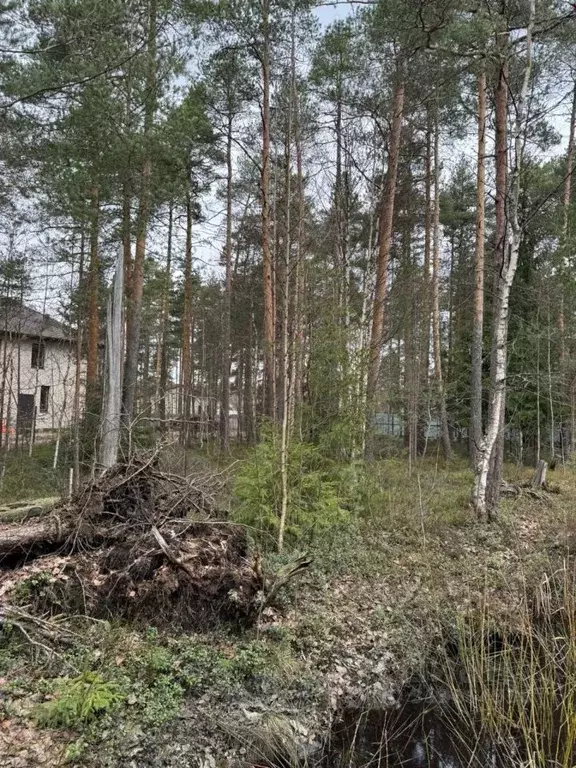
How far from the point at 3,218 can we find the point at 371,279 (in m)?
8.51

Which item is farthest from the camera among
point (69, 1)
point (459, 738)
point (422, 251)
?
point (422, 251)

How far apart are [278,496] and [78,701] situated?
3.32m

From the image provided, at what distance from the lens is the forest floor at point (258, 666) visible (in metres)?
2.89

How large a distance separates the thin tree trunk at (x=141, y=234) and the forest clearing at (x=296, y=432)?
0.24 ft

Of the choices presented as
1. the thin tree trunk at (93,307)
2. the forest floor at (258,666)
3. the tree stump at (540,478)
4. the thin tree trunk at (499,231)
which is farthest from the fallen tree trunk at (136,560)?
the tree stump at (540,478)

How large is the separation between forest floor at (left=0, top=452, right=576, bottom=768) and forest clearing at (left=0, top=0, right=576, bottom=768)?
23 millimetres

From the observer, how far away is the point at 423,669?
4051 millimetres

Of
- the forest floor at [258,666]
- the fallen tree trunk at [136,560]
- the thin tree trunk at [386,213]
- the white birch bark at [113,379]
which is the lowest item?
the forest floor at [258,666]

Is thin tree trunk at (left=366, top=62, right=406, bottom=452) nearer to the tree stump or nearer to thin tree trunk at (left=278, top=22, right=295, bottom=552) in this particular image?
thin tree trunk at (left=278, top=22, right=295, bottom=552)

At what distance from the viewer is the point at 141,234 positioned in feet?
31.4

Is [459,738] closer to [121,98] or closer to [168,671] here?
[168,671]

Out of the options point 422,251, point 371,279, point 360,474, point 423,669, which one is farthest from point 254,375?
point 423,669

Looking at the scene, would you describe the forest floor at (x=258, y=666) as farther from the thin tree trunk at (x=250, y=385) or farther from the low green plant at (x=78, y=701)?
the thin tree trunk at (x=250, y=385)

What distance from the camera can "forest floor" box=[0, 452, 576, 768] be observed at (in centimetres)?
289
